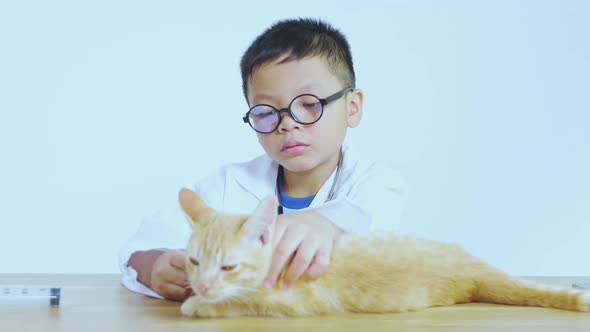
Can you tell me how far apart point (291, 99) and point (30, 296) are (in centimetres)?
52

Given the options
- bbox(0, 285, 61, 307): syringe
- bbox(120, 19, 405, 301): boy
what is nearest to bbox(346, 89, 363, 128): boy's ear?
bbox(120, 19, 405, 301): boy

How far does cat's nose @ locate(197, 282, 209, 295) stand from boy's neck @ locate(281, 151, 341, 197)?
→ 0.65 meters

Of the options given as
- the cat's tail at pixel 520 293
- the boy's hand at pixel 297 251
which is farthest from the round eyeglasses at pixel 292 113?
the cat's tail at pixel 520 293

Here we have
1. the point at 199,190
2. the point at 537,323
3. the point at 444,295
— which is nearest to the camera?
the point at 537,323

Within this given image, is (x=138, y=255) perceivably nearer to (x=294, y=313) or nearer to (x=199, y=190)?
(x=199, y=190)

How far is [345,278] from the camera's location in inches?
31.6

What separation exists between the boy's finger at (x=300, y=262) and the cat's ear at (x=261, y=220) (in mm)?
50

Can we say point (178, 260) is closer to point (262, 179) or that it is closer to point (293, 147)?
point (293, 147)

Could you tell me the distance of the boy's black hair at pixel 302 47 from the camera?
48.3 inches

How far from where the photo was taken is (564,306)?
850mm

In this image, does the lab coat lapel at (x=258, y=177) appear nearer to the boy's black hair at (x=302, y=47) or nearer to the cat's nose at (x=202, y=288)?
the boy's black hair at (x=302, y=47)

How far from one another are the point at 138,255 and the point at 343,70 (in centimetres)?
56

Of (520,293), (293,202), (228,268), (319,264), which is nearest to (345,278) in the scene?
(319,264)

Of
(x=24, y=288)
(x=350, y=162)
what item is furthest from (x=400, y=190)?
(x=24, y=288)
